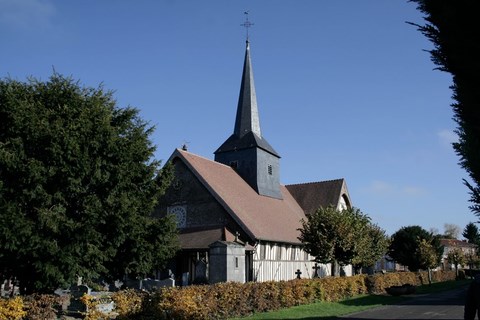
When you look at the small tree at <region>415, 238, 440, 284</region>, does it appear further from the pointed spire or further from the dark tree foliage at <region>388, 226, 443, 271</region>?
the pointed spire

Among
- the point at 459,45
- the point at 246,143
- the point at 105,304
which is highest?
the point at 246,143

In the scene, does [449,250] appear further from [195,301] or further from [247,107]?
[195,301]

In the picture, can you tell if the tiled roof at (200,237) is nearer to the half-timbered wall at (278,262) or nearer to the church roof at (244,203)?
the church roof at (244,203)

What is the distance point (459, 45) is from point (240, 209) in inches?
970

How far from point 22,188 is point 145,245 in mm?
5630

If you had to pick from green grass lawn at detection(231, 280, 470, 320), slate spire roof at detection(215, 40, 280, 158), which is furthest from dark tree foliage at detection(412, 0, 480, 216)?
slate spire roof at detection(215, 40, 280, 158)

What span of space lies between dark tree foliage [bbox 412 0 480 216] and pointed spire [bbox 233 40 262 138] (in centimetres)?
3221

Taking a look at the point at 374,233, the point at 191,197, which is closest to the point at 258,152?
the point at 191,197

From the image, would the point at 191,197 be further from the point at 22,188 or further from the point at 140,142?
the point at 22,188

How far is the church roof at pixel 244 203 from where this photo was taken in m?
28.0

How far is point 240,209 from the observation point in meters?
29.0

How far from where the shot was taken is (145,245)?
1889 centimetres

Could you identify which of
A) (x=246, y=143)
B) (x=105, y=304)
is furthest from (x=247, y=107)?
(x=105, y=304)

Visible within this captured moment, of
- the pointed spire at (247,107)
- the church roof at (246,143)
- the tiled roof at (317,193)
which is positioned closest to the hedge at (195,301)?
the church roof at (246,143)
